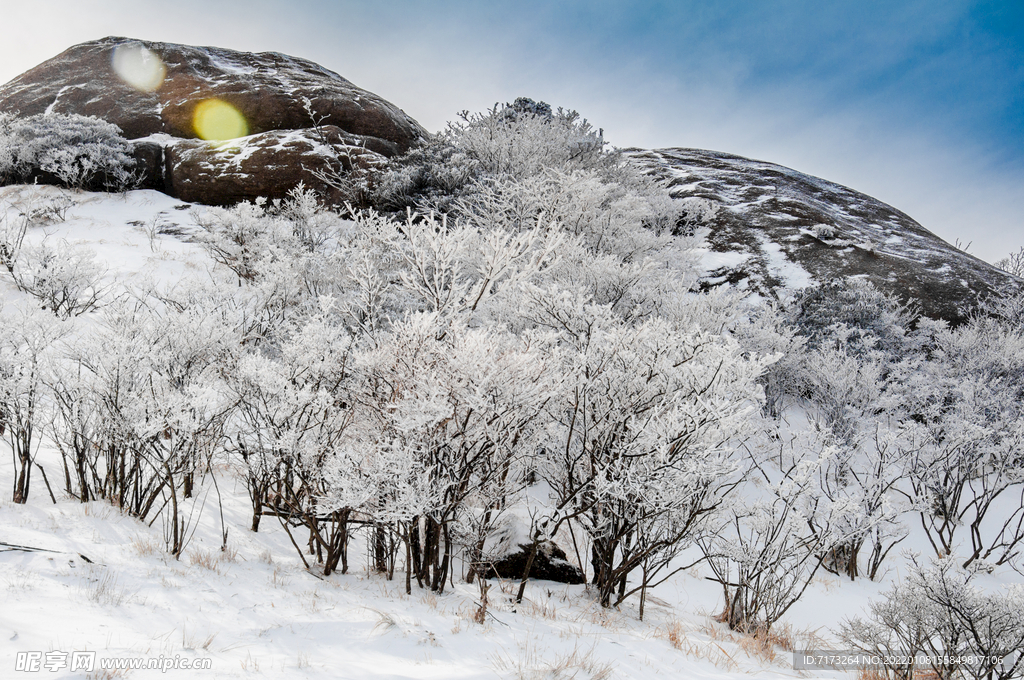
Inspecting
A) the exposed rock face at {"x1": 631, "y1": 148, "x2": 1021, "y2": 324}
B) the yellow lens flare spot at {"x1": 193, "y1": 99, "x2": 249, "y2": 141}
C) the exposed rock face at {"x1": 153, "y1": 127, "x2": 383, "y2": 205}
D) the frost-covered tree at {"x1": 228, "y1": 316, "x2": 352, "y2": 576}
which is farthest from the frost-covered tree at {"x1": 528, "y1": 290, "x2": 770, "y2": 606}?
the yellow lens flare spot at {"x1": 193, "y1": 99, "x2": 249, "y2": 141}

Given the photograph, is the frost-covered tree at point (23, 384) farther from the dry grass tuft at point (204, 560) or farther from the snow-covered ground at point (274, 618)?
the dry grass tuft at point (204, 560)

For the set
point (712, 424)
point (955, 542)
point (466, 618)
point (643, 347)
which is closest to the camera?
point (466, 618)

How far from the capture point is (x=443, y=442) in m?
4.76

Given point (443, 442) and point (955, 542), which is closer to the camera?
point (443, 442)

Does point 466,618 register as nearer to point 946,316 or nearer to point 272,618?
point 272,618

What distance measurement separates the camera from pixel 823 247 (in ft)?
68.8

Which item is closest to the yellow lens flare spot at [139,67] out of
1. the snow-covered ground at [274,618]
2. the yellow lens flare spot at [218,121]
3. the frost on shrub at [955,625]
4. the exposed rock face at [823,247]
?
the yellow lens flare spot at [218,121]

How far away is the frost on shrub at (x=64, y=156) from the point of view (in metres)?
18.4

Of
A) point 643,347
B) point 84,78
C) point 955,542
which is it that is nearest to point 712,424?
point 643,347

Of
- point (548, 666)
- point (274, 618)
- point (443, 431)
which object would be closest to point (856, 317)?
point (443, 431)

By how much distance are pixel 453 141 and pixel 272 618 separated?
64.4 feet

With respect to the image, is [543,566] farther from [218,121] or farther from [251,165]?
[218,121]

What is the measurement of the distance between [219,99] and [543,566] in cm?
3094

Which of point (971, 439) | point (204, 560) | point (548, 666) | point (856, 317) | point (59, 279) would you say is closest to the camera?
point (548, 666)
